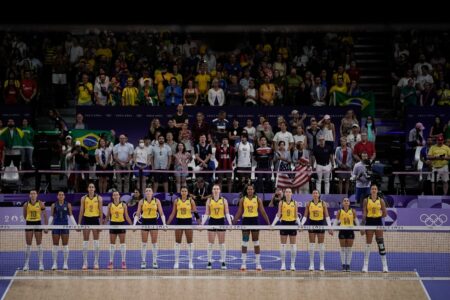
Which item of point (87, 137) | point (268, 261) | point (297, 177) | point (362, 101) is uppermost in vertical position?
point (362, 101)

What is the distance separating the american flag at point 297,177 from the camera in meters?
23.7

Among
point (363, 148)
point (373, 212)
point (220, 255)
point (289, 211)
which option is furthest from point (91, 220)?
point (363, 148)

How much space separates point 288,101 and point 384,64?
5696 mm

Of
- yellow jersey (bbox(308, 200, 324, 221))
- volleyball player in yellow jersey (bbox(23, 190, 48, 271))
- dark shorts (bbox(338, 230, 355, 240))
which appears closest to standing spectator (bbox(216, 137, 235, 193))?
yellow jersey (bbox(308, 200, 324, 221))

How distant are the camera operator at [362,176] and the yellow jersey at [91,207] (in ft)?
26.6

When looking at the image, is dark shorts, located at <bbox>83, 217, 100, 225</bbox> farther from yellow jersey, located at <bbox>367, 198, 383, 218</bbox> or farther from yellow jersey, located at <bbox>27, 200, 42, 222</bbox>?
yellow jersey, located at <bbox>367, 198, 383, 218</bbox>

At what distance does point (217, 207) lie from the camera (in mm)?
19312

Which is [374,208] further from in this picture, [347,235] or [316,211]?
[316,211]

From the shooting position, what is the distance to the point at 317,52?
91.7ft

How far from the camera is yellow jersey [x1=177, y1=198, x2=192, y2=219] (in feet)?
63.4

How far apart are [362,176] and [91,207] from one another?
8.33 metres

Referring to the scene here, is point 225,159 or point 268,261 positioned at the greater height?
point 225,159

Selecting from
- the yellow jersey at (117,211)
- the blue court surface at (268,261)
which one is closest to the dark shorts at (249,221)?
the blue court surface at (268,261)

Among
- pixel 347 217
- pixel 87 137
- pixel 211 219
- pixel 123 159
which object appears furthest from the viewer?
pixel 87 137
